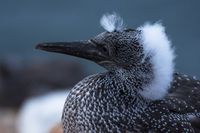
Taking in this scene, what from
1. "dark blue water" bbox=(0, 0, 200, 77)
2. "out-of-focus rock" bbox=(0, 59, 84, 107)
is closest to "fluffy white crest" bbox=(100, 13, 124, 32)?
"out-of-focus rock" bbox=(0, 59, 84, 107)

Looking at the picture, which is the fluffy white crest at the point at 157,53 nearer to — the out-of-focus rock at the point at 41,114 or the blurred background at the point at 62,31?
the out-of-focus rock at the point at 41,114

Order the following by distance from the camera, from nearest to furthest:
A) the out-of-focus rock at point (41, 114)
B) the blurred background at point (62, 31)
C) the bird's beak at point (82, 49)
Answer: the bird's beak at point (82, 49) → the out-of-focus rock at point (41, 114) → the blurred background at point (62, 31)

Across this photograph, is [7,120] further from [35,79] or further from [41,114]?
[41,114]

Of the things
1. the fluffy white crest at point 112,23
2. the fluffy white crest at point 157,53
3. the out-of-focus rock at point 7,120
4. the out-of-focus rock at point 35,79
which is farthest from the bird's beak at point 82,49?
the out-of-focus rock at point 35,79

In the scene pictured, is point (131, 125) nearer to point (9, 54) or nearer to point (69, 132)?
point (69, 132)

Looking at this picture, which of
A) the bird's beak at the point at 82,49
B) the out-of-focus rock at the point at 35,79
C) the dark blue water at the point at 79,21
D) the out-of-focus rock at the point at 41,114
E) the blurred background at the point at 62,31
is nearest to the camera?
the bird's beak at the point at 82,49

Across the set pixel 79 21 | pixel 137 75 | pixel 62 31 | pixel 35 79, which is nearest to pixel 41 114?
pixel 35 79
